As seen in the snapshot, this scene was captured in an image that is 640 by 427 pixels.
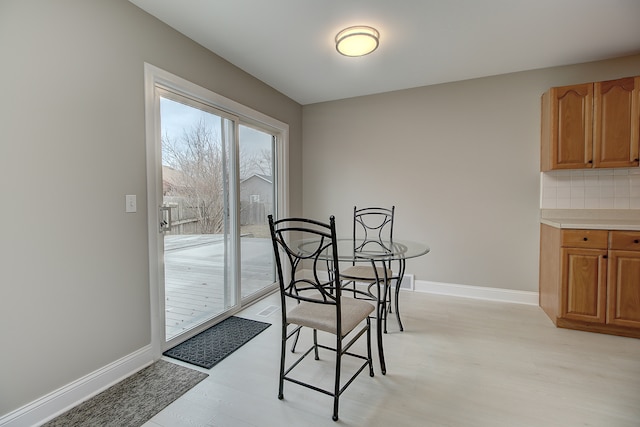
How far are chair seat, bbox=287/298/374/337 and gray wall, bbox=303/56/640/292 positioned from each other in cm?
201

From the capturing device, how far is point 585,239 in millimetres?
2457

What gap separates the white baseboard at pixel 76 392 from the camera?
4.83 ft

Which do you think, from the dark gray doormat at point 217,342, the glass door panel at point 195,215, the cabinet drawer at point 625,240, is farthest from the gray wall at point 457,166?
the dark gray doormat at point 217,342

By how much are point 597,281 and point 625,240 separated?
A: 0.39 m

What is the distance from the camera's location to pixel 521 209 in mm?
3146

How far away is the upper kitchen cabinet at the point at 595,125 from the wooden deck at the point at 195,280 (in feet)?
10.6

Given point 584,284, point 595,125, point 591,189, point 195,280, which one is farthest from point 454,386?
point 595,125

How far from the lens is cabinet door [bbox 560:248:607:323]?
242 cm

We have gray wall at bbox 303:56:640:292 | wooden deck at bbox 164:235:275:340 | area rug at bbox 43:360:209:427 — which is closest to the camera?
→ area rug at bbox 43:360:209:427

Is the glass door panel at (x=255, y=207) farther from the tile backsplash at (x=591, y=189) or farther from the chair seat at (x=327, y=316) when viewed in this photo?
the tile backsplash at (x=591, y=189)

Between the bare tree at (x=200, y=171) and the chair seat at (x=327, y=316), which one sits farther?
the bare tree at (x=200, y=171)

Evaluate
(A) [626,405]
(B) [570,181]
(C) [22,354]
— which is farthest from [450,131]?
(C) [22,354]

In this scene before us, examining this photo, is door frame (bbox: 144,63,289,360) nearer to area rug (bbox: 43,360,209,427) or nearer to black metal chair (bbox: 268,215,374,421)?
area rug (bbox: 43,360,209,427)

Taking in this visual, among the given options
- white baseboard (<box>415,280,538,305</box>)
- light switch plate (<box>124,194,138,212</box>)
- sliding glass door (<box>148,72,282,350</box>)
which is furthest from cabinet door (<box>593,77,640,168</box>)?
light switch plate (<box>124,194,138,212</box>)
